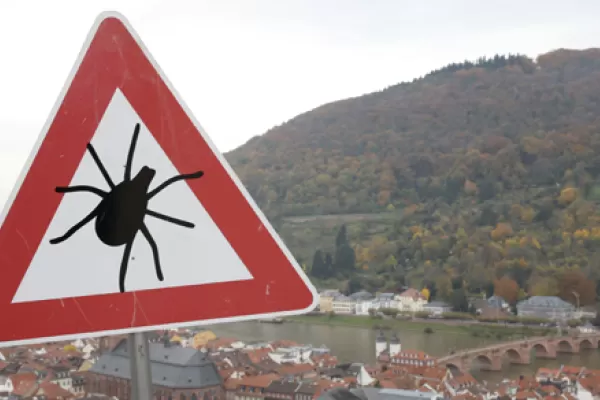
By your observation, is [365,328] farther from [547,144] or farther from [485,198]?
[547,144]

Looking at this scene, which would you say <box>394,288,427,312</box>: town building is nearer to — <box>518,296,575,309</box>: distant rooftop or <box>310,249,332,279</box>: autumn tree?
<box>310,249,332,279</box>: autumn tree

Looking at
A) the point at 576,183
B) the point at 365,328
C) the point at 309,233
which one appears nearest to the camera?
the point at 365,328

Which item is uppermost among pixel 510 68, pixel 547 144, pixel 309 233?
pixel 510 68

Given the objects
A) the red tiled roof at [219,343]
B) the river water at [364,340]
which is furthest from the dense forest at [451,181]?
the red tiled roof at [219,343]

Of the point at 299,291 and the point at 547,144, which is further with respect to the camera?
the point at 547,144

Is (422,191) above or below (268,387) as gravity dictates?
above

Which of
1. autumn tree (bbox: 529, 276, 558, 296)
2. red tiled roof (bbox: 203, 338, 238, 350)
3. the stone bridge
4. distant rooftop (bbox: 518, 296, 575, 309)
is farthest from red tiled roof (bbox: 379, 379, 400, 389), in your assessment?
autumn tree (bbox: 529, 276, 558, 296)

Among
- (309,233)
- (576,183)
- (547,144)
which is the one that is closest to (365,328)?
(309,233)

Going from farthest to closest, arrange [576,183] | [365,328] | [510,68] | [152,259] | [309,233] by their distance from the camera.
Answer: [510,68] < [576,183] < [309,233] < [365,328] < [152,259]
